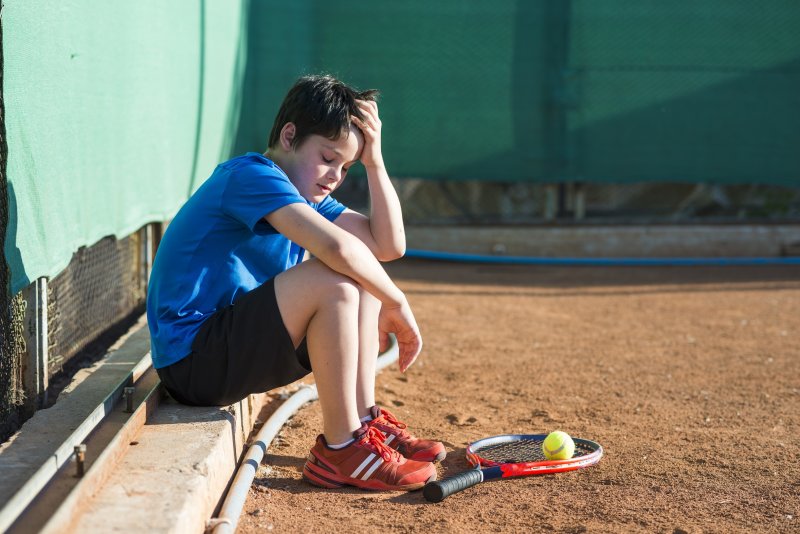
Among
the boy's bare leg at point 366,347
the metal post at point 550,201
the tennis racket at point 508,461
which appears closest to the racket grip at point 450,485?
the tennis racket at point 508,461

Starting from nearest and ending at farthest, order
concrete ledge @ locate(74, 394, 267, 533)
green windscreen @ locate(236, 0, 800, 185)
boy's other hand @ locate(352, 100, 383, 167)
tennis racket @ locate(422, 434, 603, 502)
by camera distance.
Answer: concrete ledge @ locate(74, 394, 267, 533) < tennis racket @ locate(422, 434, 603, 502) < boy's other hand @ locate(352, 100, 383, 167) < green windscreen @ locate(236, 0, 800, 185)

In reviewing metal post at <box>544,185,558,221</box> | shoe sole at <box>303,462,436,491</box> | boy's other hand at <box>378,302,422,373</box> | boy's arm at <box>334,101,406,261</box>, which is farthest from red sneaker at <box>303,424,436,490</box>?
metal post at <box>544,185,558,221</box>

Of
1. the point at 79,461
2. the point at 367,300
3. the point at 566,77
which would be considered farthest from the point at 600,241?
the point at 79,461

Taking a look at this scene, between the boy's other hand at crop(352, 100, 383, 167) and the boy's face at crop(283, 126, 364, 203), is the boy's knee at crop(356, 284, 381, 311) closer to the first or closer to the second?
the boy's face at crop(283, 126, 364, 203)

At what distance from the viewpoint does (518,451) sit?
3.25m

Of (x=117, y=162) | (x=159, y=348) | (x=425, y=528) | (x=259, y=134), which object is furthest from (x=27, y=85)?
(x=259, y=134)

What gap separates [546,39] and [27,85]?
6.10 m

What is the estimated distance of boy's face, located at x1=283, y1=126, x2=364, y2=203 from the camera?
3.07 metres

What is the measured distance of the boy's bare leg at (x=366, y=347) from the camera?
9.58ft

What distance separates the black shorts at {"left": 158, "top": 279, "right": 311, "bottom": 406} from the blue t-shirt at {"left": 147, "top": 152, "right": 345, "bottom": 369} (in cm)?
5

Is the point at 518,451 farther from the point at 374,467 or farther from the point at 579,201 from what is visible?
the point at 579,201

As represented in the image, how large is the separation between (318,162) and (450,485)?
1.04 meters

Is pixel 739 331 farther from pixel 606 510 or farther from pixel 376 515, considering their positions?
pixel 376 515

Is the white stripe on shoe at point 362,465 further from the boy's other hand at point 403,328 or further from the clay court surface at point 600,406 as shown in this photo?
the boy's other hand at point 403,328
